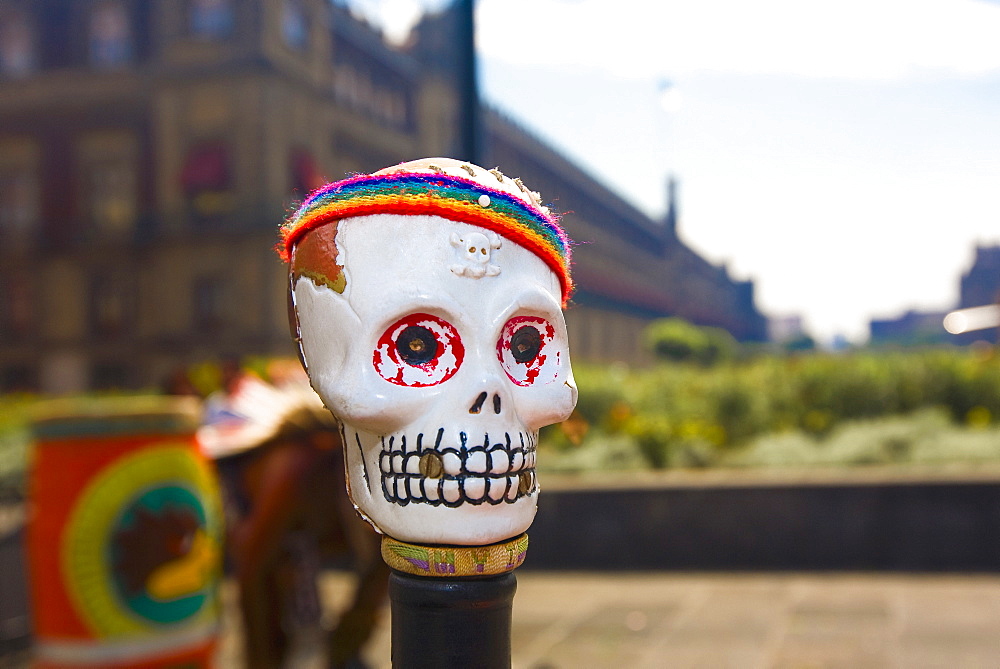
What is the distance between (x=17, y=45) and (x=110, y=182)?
4.41 m

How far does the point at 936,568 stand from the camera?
19.4ft

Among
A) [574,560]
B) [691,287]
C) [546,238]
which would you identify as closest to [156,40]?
[574,560]

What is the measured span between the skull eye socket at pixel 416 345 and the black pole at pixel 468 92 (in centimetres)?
203

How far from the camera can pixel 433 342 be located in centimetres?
147

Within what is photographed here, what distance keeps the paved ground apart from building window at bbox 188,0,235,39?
1590 cm

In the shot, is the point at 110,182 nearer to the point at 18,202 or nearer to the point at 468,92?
the point at 18,202

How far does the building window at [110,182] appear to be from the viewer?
19938mm

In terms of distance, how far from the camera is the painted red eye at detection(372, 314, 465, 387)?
1.46 meters

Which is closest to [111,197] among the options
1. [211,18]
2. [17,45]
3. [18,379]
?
[17,45]

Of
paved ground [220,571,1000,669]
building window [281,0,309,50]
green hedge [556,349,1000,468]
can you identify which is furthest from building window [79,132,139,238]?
paved ground [220,571,1000,669]

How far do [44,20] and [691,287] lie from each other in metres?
39.9

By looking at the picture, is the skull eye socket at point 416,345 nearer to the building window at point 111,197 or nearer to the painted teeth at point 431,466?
the painted teeth at point 431,466

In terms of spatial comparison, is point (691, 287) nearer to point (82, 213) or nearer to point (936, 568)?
point (82, 213)

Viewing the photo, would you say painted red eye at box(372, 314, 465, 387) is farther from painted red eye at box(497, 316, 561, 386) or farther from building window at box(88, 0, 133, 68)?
building window at box(88, 0, 133, 68)
